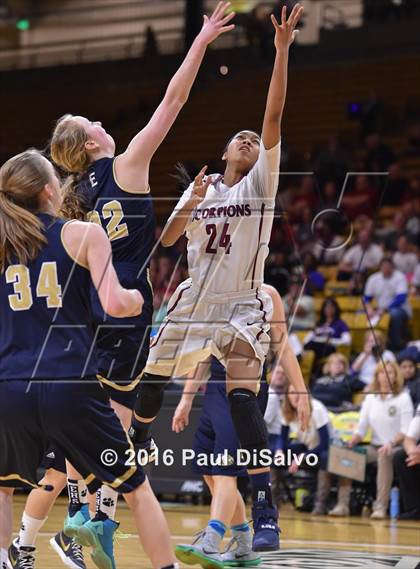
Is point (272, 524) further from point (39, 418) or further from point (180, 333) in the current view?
point (39, 418)

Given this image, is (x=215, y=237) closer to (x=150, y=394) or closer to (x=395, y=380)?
(x=150, y=394)

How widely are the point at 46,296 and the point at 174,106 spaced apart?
139 cm

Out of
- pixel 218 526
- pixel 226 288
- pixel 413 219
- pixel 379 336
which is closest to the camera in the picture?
pixel 218 526

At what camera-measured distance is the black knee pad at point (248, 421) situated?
219 inches

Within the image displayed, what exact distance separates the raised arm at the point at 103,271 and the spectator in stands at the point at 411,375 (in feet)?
21.8

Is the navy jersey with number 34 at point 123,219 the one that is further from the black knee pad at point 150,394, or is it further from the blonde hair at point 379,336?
the blonde hair at point 379,336

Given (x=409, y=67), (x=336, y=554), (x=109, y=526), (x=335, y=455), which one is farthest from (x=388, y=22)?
(x=109, y=526)

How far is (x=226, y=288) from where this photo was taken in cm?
590

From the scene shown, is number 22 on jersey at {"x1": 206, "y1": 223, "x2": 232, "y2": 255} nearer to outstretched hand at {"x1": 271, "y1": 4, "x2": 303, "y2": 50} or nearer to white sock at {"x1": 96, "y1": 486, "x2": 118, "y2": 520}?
outstretched hand at {"x1": 271, "y1": 4, "x2": 303, "y2": 50}

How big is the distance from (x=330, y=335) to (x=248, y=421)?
7.17m

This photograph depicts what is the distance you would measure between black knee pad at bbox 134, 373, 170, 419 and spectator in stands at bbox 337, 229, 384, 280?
8.83 metres

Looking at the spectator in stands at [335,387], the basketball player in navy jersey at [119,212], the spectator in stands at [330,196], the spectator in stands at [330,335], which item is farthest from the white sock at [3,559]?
the spectator in stands at [330,196]

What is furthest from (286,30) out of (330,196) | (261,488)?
(330,196)

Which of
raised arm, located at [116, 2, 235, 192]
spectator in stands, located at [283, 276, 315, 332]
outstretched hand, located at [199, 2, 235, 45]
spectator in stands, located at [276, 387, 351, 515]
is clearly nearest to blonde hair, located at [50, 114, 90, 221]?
raised arm, located at [116, 2, 235, 192]
